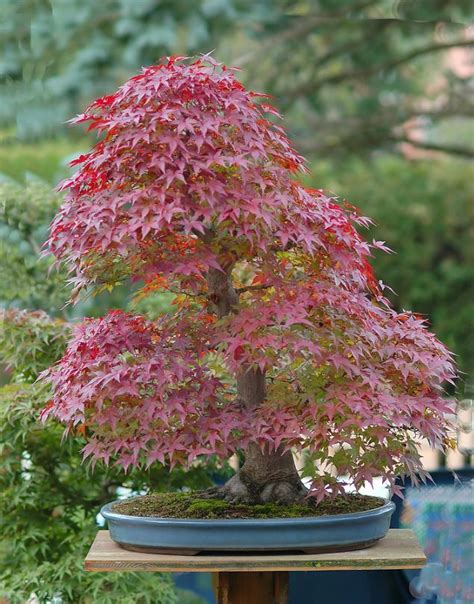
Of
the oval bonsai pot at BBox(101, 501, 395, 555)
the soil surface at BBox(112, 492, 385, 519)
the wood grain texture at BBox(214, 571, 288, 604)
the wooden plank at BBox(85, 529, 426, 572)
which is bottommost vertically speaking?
the wood grain texture at BBox(214, 571, 288, 604)

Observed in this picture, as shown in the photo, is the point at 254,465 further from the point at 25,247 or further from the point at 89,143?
the point at 89,143

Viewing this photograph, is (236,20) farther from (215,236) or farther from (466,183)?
(215,236)

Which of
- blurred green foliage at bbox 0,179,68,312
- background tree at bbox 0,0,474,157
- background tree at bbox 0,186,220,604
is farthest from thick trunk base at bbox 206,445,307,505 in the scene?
background tree at bbox 0,0,474,157

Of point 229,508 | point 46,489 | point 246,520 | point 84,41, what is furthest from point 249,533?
point 84,41

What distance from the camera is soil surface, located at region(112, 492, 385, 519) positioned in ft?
5.86

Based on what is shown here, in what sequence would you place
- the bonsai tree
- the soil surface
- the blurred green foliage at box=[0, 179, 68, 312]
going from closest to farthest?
the bonsai tree, the soil surface, the blurred green foliage at box=[0, 179, 68, 312]

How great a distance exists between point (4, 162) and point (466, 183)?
130 inches

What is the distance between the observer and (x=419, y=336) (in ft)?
5.90

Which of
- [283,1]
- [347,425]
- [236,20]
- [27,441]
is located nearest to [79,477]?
[27,441]

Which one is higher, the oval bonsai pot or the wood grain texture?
the oval bonsai pot

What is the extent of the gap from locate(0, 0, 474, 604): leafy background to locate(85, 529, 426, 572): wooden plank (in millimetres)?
743

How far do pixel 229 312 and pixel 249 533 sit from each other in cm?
41

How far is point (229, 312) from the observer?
Answer: 184 cm

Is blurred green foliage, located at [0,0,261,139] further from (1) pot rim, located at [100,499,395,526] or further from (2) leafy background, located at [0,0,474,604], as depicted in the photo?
(1) pot rim, located at [100,499,395,526]
